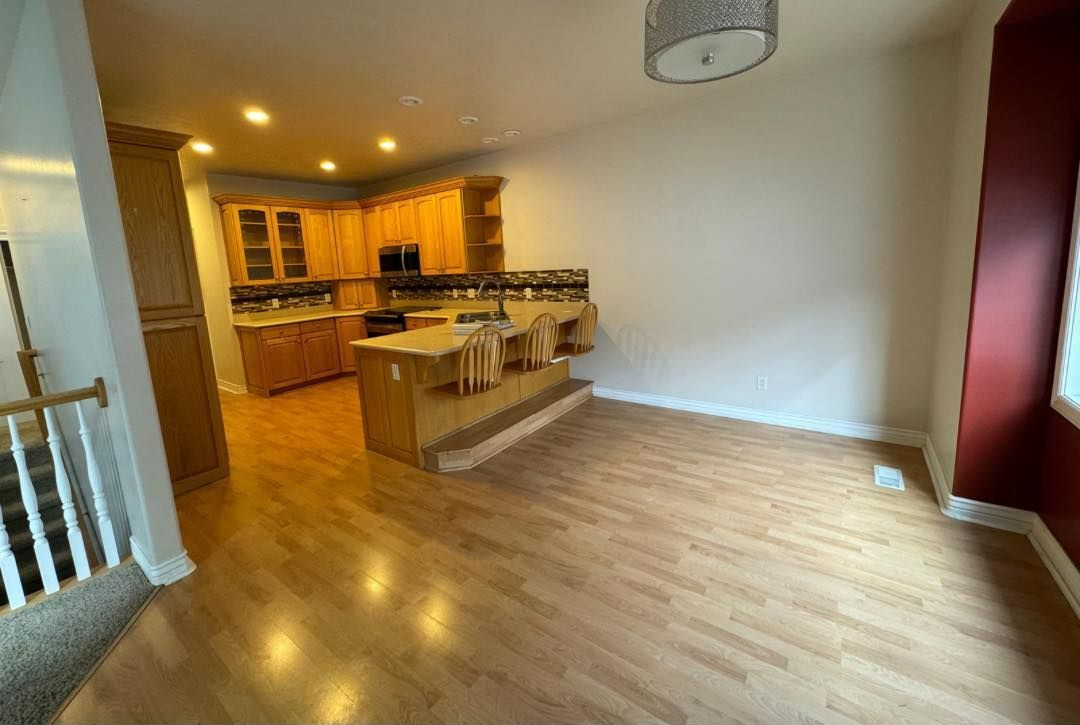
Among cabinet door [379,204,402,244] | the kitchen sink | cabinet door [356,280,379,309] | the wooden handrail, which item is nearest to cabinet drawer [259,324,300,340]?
cabinet door [356,280,379,309]

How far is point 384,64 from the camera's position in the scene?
2771mm

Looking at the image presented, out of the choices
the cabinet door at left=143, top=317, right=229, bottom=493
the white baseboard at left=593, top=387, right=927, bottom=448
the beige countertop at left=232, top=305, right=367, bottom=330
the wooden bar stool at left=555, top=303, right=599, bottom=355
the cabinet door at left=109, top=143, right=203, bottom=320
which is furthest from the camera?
the beige countertop at left=232, top=305, right=367, bottom=330

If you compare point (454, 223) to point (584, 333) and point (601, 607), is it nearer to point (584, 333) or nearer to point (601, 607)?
point (584, 333)

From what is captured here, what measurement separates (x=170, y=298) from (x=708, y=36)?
3.28 meters

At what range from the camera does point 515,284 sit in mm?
5270

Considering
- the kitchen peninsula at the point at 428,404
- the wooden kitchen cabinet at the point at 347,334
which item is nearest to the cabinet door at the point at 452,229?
the kitchen peninsula at the point at 428,404

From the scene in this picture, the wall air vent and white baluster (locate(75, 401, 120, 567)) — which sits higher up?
white baluster (locate(75, 401, 120, 567))

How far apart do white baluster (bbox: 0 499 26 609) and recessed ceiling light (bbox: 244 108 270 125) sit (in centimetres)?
291

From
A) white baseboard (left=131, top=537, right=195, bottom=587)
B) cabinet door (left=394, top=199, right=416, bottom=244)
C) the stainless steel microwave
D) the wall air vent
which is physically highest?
cabinet door (left=394, top=199, right=416, bottom=244)

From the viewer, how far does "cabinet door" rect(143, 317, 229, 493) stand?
294cm

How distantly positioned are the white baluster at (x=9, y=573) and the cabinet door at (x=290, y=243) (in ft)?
14.1

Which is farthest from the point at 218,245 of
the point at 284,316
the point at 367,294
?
the point at 367,294

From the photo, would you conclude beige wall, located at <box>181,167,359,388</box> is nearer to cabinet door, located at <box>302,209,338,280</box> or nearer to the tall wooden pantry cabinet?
cabinet door, located at <box>302,209,338,280</box>

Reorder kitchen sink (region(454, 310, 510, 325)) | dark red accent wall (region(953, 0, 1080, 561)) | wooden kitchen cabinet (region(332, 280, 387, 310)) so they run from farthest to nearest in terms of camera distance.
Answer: wooden kitchen cabinet (region(332, 280, 387, 310)) → kitchen sink (region(454, 310, 510, 325)) → dark red accent wall (region(953, 0, 1080, 561))
